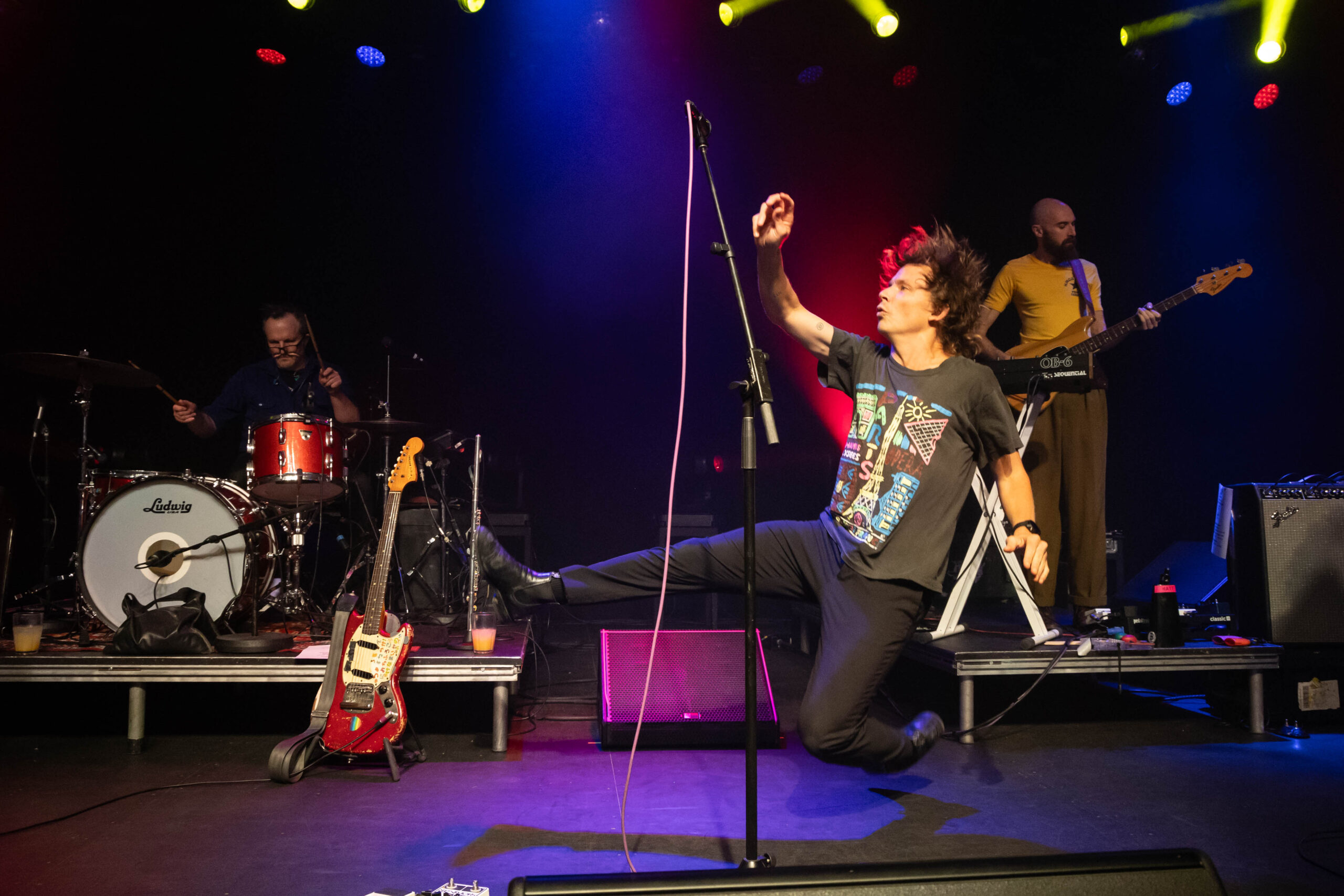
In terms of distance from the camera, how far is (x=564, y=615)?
8.11m

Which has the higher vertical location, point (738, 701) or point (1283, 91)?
point (1283, 91)

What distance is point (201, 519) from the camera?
4531mm

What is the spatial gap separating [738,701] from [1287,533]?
316 centimetres

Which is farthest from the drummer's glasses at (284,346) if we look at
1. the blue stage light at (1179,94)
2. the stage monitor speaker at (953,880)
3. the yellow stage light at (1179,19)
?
the blue stage light at (1179,94)

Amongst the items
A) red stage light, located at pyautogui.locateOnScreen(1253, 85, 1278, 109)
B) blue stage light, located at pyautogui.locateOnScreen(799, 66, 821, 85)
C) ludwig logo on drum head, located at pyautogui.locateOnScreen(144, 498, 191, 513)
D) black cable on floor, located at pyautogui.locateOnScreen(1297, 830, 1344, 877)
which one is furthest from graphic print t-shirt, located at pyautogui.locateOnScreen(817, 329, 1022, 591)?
red stage light, located at pyautogui.locateOnScreen(1253, 85, 1278, 109)

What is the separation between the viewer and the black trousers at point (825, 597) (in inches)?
107

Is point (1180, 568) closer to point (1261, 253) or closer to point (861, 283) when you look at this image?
point (1261, 253)

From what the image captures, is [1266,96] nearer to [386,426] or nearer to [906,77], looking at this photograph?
[906,77]

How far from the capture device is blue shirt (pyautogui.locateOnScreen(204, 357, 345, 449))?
5.75 m

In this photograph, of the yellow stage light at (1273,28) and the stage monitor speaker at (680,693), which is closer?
the stage monitor speaker at (680,693)

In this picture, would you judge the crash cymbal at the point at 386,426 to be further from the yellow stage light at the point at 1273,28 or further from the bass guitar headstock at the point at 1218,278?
the yellow stage light at the point at 1273,28

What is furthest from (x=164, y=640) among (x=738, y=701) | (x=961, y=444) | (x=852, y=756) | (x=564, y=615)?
(x=564, y=615)

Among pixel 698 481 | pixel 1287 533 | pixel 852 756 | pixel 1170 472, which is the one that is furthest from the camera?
pixel 698 481

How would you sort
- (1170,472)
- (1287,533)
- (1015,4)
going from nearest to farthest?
(1287,533) → (1015,4) → (1170,472)
